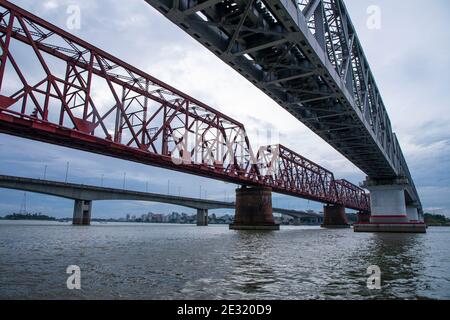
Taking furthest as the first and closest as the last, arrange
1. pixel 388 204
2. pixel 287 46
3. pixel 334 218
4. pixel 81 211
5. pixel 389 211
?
pixel 334 218 → pixel 81 211 → pixel 388 204 → pixel 389 211 → pixel 287 46

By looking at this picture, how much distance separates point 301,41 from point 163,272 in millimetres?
12699

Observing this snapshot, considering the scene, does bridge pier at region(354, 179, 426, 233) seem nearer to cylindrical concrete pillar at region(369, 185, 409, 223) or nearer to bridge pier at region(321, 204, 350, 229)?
cylindrical concrete pillar at region(369, 185, 409, 223)

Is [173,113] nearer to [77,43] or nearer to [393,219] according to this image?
[77,43]

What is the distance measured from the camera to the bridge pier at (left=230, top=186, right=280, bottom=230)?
6308 centimetres

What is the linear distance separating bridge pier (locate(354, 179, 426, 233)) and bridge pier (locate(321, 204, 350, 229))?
58896mm

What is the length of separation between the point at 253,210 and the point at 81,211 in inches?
2176

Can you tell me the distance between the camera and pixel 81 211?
308ft

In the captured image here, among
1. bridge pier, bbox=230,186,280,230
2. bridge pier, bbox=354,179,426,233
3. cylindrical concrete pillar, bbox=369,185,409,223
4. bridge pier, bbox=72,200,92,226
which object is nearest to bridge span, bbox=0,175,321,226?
bridge pier, bbox=72,200,92,226

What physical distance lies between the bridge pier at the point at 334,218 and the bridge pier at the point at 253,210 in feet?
202

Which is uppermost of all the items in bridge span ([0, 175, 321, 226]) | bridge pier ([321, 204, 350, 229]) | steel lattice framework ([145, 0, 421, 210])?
steel lattice framework ([145, 0, 421, 210])

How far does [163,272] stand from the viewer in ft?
40.1

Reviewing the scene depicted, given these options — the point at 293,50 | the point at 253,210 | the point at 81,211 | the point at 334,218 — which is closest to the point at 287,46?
the point at 293,50

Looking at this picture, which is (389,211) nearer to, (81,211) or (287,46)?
(287,46)

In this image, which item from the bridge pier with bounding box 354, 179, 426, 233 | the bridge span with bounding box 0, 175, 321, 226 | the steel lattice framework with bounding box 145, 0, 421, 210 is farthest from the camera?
the bridge span with bounding box 0, 175, 321, 226
